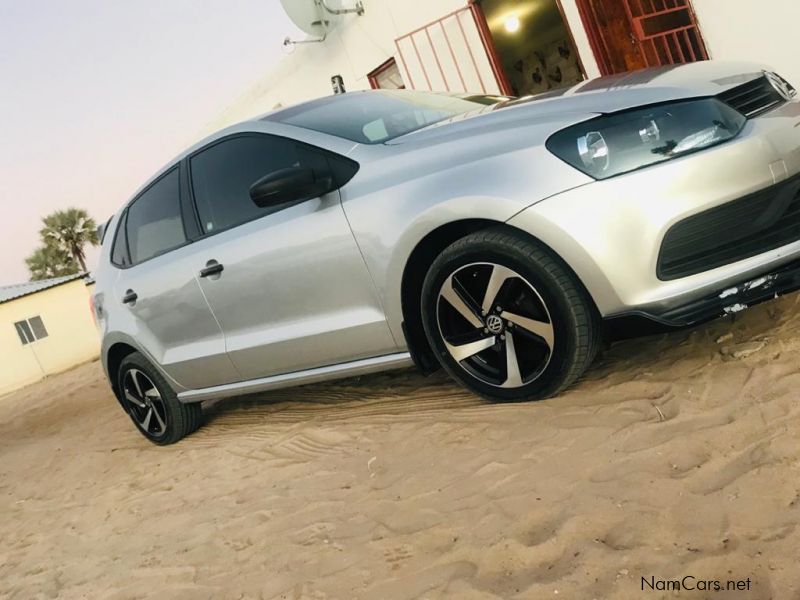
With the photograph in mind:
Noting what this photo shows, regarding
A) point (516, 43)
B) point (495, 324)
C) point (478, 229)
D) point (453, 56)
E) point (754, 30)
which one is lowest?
point (495, 324)

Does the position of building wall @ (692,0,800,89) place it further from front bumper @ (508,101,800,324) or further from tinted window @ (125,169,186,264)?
tinted window @ (125,169,186,264)

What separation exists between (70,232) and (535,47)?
30857 millimetres

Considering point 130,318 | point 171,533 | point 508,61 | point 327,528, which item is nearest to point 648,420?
point 327,528

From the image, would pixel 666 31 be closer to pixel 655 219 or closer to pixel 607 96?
pixel 607 96

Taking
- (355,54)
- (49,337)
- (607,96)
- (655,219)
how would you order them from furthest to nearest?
(49,337), (355,54), (607,96), (655,219)

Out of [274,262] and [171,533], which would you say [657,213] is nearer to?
[274,262]

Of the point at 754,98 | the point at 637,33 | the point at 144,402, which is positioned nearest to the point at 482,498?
the point at 754,98

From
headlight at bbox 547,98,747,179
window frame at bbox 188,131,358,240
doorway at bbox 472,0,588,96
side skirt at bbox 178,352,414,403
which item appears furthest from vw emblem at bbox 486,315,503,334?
doorway at bbox 472,0,588,96

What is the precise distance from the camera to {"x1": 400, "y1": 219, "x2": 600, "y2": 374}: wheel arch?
10.5 feet

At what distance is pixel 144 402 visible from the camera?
557cm

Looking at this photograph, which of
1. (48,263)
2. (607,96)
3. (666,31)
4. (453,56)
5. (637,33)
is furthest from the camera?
(48,263)

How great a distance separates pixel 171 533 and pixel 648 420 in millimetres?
2345

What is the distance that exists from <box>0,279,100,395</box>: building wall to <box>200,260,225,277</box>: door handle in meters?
21.7

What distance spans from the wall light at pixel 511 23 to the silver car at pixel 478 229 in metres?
7.24
